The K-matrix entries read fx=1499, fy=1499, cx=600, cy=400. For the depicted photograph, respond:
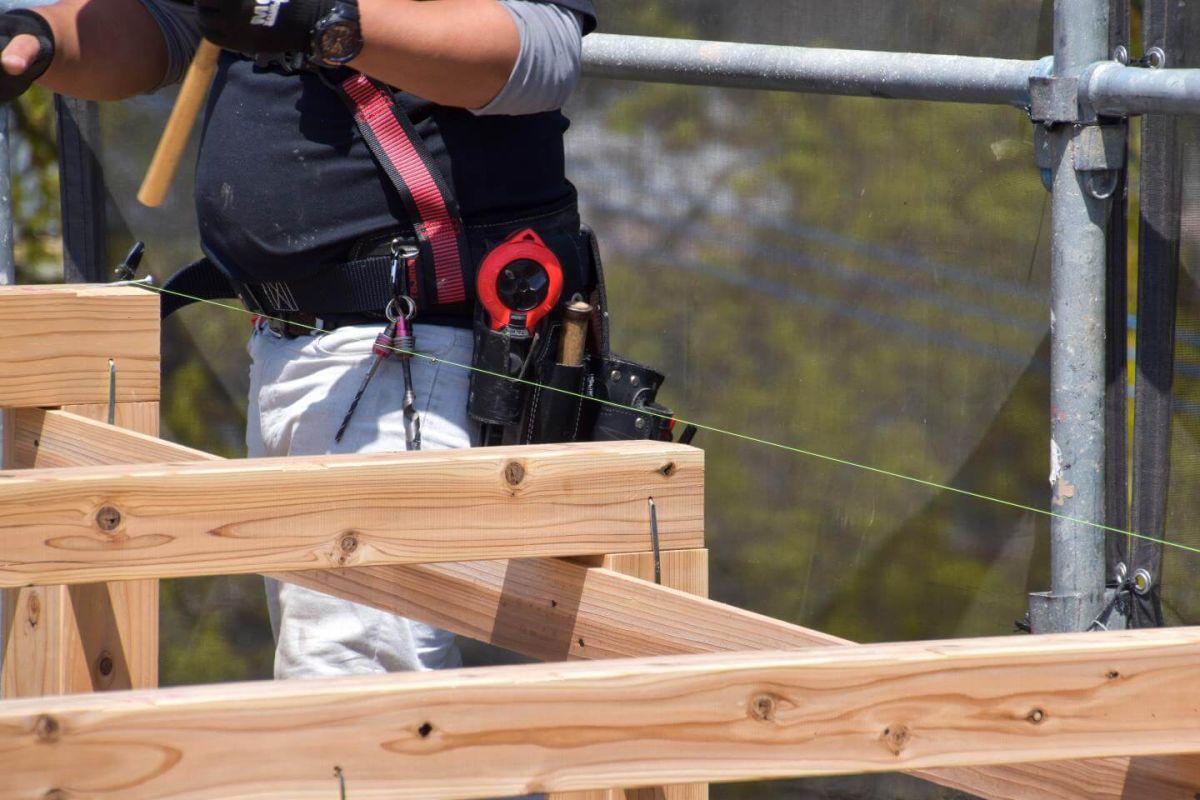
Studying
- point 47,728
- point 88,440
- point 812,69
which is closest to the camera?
point 47,728

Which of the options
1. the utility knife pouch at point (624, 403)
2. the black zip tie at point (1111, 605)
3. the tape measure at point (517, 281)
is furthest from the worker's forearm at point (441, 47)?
the black zip tie at point (1111, 605)

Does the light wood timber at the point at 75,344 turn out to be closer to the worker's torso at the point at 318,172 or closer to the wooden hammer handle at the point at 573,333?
the worker's torso at the point at 318,172

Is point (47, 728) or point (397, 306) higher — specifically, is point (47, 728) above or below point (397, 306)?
below

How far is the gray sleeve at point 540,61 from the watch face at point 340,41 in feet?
0.68

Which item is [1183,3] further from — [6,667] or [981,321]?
[6,667]

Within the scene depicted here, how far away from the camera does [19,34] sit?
212 centimetres

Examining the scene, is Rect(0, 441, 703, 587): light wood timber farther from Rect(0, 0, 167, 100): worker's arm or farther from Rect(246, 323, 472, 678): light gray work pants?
Rect(0, 0, 167, 100): worker's arm

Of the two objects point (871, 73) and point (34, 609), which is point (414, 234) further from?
point (871, 73)

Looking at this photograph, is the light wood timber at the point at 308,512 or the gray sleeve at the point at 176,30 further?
the gray sleeve at the point at 176,30

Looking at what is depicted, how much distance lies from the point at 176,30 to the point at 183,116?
0.30 m

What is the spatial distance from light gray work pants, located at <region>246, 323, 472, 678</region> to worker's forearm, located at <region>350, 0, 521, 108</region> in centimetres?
38

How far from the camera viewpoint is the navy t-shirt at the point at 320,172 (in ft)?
6.73

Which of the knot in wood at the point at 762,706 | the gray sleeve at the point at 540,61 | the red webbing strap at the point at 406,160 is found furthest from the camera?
the red webbing strap at the point at 406,160

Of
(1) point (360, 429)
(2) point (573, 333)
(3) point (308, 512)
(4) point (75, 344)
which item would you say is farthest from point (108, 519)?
(2) point (573, 333)
